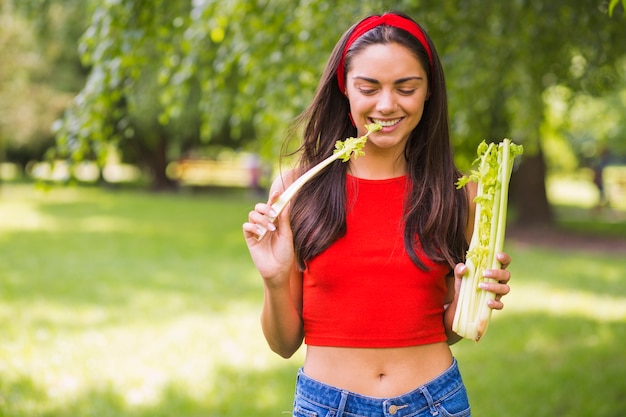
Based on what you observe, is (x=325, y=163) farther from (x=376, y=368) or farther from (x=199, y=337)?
(x=199, y=337)

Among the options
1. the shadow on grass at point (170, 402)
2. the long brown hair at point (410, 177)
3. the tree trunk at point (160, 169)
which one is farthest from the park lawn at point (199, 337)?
the tree trunk at point (160, 169)

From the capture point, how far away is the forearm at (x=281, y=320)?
2287 millimetres

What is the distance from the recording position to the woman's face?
2264mm

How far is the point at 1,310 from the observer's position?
8.43 meters

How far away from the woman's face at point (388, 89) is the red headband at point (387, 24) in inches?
2.4

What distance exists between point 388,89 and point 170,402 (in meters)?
3.88

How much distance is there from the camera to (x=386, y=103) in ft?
7.36

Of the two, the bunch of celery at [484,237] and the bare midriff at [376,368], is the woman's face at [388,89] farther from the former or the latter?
the bare midriff at [376,368]

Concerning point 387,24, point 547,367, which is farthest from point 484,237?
point 547,367

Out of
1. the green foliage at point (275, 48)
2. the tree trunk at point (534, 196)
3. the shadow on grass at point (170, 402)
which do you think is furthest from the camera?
the tree trunk at point (534, 196)

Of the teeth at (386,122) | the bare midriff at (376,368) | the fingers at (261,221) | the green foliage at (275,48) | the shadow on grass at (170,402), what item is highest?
the green foliage at (275,48)

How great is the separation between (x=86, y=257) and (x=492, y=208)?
1100cm

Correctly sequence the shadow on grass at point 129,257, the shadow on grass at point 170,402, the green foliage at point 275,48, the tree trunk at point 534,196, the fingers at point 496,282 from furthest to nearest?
the tree trunk at point 534,196, the shadow on grass at point 129,257, the shadow on grass at point 170,402, the green foliage at point 275,48, the fingers at point 496,282

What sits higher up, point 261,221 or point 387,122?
point 387,122
